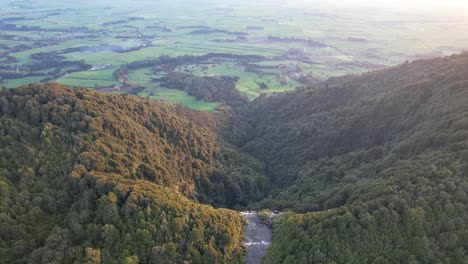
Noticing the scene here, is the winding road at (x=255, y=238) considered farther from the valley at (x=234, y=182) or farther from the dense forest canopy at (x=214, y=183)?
the dense forest canopy at (x=214, y=183)

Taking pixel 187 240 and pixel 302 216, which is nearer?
pixel 187 240

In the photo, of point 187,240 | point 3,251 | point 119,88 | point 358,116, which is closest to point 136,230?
point 187,240

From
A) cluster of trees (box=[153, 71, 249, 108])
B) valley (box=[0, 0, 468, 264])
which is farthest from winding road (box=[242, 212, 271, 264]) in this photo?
cluster of trees (box=[153, 71, 249, 108])

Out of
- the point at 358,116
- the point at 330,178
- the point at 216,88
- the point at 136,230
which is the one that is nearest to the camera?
the point at 136,230

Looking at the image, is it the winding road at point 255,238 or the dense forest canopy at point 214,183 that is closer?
the dense forest canopy at point 214,183

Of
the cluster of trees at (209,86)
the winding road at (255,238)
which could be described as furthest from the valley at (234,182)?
the cluster of trees at (209,86)

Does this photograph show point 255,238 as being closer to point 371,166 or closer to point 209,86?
point 371,166

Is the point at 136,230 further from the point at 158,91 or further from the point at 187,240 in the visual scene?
the point at 158,91
